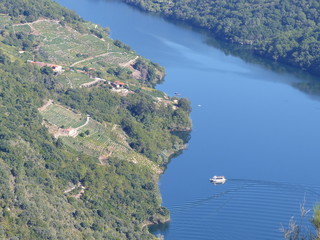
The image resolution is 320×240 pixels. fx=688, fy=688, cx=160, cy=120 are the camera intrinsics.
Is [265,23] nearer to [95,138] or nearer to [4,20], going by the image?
[4,20]

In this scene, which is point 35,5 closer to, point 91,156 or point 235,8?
point 235,8

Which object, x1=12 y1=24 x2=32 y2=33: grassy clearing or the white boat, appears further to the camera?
x1=12 y1=24 x2=32 y2=33: grassy clearing

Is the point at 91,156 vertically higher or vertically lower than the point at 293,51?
lower

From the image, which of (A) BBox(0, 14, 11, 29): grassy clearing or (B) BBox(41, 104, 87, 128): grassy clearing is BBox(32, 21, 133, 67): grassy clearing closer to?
(A) BBox(0, 14, 11, 29): grassy clearing

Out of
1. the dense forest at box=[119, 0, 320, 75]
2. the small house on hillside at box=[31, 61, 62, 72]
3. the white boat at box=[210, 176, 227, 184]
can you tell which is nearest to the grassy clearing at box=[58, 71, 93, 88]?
the small house on hillside at box=[31, 61, 62, 72]

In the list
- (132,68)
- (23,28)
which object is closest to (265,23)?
(132,68)

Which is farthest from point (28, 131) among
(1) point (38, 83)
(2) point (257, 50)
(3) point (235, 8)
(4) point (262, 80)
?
(3) point (235, 8)
